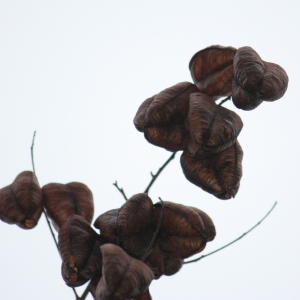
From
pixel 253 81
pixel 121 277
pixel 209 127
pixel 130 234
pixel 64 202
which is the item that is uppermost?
pixel 253 81

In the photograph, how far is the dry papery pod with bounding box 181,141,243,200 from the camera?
6.73ft

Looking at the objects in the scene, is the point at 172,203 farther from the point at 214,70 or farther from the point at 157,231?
the point at 214,70

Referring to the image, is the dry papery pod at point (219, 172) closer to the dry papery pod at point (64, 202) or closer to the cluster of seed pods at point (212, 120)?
the cluster of seed pods at point (212, 120)

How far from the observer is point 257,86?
6.60 feet

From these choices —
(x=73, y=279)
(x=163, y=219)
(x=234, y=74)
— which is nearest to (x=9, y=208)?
(x=73, y=279)

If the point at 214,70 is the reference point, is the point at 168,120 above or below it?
below

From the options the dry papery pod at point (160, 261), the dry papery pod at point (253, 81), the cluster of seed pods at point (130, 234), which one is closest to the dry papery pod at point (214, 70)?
the dry papery pod at point (253, 81)

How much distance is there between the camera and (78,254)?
6.22 ft

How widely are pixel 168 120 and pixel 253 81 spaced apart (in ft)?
1.07

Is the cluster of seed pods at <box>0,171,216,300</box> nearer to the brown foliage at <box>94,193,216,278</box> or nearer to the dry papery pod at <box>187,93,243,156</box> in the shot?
the brown foliage at <box>94,193,216,278</box>

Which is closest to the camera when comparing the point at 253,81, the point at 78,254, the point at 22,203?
the point at 78,254

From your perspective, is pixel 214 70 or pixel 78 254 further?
pixel 214 70

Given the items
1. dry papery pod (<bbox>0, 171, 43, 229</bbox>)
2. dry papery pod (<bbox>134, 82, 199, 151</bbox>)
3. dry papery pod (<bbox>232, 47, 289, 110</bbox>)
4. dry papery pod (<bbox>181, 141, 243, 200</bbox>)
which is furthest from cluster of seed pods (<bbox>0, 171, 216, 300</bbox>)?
dry papery pod (<bbox>232, 47, 289, 110</bbox>)

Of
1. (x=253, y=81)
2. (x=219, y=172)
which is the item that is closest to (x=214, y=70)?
(x=253, y=81)
